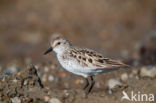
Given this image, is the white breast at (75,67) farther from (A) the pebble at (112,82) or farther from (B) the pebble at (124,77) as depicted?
(B) the pebble at (124,77)

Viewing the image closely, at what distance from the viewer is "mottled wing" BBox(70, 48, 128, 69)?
21.2ft

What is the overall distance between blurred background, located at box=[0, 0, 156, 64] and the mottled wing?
6.19 meters

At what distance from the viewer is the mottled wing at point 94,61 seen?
6.48 meters

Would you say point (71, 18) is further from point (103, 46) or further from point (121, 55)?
point (121, 55)

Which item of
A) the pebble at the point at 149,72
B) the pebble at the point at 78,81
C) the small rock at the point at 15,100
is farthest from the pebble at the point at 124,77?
the small rock at the point at 15,100

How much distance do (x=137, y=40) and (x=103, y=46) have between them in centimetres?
128

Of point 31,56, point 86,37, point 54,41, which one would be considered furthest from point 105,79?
point 86,37

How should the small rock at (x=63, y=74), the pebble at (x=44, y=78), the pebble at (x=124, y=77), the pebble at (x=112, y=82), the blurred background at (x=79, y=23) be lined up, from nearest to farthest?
the pebble at (x=112, y=82) < the pebble at (x=124, y=77) < the pebble at (x=44, y=78) < the small rock at (x=63, y=74) < the blurred background at (x=79, y=23)

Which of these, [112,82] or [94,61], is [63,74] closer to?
[112,82]

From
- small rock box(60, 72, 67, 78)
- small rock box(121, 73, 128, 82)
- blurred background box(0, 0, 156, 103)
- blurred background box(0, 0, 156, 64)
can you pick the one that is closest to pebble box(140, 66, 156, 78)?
small rock box(121, 73, 128, 82)

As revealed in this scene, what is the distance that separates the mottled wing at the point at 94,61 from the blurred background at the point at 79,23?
6192 mm

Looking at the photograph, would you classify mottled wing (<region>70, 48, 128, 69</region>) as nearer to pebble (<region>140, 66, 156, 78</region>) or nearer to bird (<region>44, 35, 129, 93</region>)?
bird (<region>44, 35, 129, 93</region>)

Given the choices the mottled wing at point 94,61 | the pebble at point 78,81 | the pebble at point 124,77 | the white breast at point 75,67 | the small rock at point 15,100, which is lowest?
the small rock at point 15,100

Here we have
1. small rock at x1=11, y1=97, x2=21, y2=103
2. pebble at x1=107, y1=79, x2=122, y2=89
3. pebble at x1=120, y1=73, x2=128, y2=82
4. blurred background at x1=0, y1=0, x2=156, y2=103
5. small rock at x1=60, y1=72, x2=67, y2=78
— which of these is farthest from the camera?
blurred background at x1=0, y1=0, x2=156, y2=103
